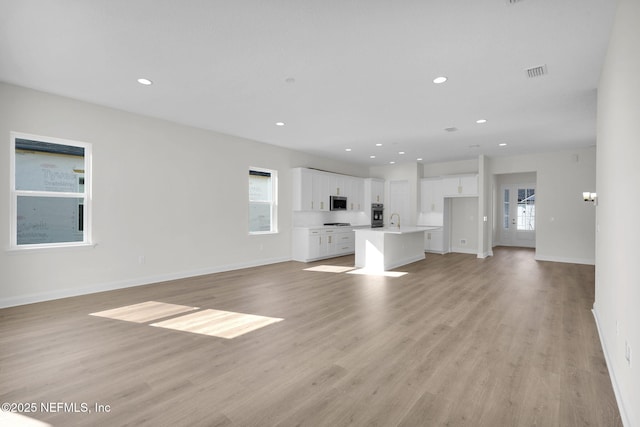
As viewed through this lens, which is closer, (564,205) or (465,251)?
(564,205)

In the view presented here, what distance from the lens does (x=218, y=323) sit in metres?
3.50

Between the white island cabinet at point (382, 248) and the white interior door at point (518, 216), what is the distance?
608 cm

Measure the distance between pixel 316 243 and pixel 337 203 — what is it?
63.7 inches

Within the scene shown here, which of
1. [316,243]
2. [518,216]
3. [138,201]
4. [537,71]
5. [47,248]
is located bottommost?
[316,243]

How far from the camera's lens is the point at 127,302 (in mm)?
4305

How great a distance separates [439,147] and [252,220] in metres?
4.84

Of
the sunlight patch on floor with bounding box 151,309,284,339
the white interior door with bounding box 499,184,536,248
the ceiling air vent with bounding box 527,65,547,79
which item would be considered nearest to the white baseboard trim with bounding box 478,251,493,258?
the white interior door with bounding box 499,184,536,248

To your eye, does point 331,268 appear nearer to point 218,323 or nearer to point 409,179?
point 218,323

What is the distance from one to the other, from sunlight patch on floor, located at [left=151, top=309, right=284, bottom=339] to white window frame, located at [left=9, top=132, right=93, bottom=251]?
229 centimetres

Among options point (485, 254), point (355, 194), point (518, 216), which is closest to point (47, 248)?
point (355, 194)

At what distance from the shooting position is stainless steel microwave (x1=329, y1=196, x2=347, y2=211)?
8.92m

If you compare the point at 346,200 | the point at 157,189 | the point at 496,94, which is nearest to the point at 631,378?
the point at 496,94

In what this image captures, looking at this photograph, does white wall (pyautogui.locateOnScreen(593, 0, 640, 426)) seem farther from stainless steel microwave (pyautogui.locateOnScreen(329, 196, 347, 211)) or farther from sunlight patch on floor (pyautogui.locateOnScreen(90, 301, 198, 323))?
stainless steel microwave (pyautogui.locateOnScreen(329, 196, 347, 211))

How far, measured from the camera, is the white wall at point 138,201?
419 cm
